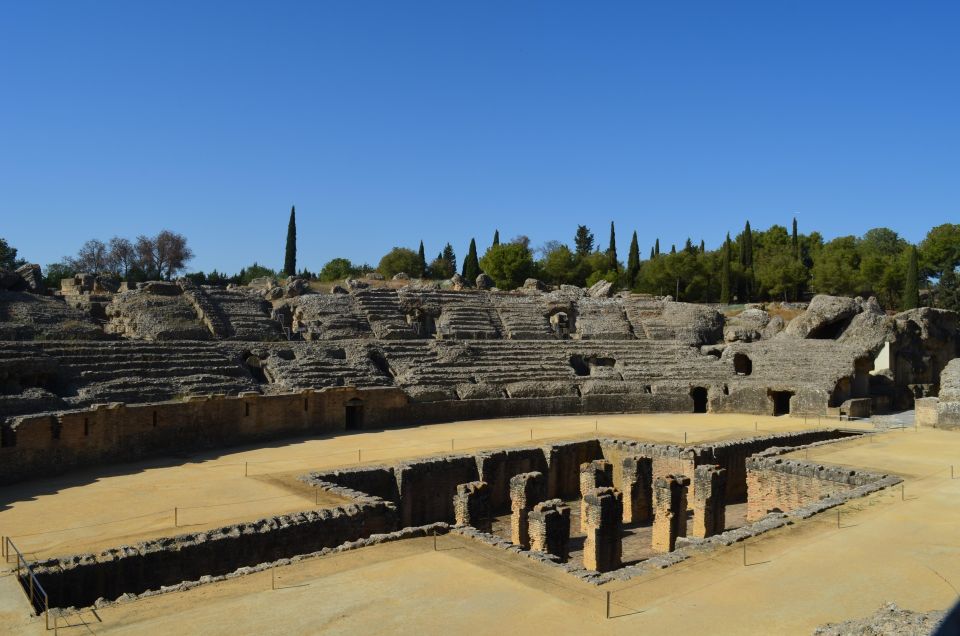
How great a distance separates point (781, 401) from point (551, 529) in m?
19.1

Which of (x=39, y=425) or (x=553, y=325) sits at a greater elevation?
(x=553, y=325)

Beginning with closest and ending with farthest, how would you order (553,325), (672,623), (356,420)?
1. (672,623)
2. (356,420)
3. (553,325)

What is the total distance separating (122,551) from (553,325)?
27.0m

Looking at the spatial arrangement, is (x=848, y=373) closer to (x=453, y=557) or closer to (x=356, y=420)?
(x=356, y=420)

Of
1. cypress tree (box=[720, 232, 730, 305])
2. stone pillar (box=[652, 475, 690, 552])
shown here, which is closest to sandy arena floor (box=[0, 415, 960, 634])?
stone pillar (box=[652, 475, 690, 552])

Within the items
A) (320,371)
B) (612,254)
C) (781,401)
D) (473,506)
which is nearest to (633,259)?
(612,254)

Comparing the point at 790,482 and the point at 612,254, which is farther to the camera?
the point at 612,254

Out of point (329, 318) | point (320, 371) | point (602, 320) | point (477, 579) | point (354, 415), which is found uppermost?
point (329, 318)

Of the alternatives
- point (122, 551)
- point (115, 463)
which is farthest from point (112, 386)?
point (122, 551)

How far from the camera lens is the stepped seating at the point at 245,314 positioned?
94.6 feet

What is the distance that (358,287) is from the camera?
3791cm

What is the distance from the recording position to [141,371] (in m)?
21.3

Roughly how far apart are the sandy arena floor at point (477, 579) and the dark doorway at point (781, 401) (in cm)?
1249

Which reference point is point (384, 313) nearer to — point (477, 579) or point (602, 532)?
point (602, 532)
